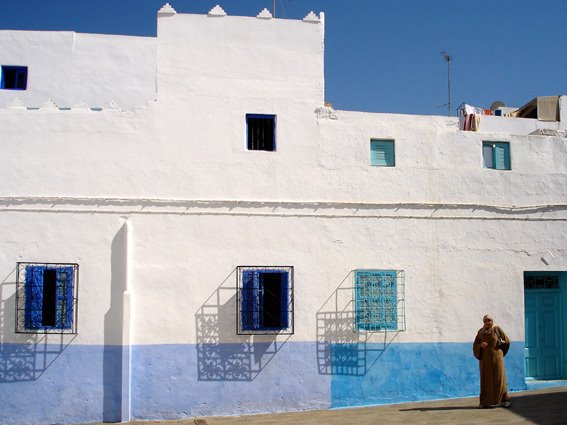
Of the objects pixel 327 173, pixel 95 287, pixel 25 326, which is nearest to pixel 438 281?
pixel 327 173

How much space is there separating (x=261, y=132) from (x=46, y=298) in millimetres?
4382

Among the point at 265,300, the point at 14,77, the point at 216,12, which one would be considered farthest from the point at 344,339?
the point at 14,77

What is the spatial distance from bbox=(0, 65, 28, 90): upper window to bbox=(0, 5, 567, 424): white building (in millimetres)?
3776

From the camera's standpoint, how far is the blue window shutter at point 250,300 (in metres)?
11.0

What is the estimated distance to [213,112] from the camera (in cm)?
1138

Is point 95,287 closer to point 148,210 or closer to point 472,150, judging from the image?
point 148,210

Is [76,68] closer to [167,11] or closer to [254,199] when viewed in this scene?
[167,11]

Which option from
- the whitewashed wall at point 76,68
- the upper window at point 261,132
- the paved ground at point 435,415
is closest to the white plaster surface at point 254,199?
the upper window at point 261,132

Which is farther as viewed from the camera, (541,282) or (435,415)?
(541,282)

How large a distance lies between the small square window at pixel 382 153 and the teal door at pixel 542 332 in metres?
3.33

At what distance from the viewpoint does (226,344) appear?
1095 centimetres

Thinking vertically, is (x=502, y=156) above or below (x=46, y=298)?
above

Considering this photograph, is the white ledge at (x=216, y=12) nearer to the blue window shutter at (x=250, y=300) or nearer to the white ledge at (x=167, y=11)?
the white ledge at (x=167, y=11)

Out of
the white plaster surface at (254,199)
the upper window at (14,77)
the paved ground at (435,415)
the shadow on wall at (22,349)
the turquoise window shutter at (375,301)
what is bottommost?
the paved ground at (435,415)
